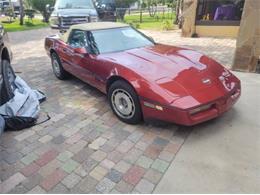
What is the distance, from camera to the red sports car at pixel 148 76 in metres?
2.82

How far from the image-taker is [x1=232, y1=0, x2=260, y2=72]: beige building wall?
16.4 feet

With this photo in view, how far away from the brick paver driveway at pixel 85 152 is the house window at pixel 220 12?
7.42m

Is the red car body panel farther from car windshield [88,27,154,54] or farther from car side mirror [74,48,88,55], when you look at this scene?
car windshield [88,27,154,54]

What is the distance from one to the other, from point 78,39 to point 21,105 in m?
1.63

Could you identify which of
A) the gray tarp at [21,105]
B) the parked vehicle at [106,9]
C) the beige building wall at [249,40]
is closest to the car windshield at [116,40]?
the gray tarp at [21,105]

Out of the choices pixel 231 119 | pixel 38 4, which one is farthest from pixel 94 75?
pixel 38 4

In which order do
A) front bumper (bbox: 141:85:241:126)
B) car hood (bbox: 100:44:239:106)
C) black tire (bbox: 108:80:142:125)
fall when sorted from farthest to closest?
black tire (bbox: 108:80:142:125) → car hood (bbox: 100:44:239:106) → front bumper (bbox: 141:85:241:126)

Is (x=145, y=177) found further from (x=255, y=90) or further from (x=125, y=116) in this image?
(x=255, y=90)

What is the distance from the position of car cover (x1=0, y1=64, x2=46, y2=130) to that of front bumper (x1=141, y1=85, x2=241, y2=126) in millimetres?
1687

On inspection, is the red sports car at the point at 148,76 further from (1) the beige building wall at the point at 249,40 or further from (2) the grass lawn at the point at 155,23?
(2) the grass lawn at the point at 155,23

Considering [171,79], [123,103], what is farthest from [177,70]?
[123,103]

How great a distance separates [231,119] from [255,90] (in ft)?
4.40

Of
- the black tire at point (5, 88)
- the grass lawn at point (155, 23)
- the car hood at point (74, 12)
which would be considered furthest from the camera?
the grass lawn at point (155, 23)

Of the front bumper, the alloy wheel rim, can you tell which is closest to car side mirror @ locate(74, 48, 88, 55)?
the alloy wheel rim
